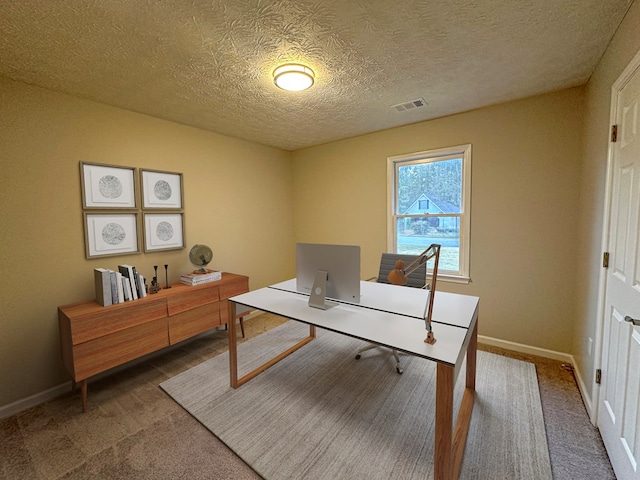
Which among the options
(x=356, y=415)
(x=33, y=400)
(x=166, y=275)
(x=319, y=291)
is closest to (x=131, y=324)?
(x=166, y=275)

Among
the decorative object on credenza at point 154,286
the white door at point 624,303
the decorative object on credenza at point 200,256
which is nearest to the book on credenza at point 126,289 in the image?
the decorative object on credenza at point 154,286

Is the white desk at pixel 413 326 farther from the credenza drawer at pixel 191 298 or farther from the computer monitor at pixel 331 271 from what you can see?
the credenza drawer at pixel 191 298

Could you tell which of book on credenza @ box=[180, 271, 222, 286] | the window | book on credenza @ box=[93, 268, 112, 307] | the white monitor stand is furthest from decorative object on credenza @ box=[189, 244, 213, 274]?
the window

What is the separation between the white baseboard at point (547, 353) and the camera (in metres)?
2.06

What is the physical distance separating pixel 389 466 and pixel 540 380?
5.51ft

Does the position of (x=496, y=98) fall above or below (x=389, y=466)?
above

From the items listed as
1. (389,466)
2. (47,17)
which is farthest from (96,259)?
(389,466)

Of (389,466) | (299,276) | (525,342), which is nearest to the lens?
(389,466)

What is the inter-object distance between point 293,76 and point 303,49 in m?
0.22

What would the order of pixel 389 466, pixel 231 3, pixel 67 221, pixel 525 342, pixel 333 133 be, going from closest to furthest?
1. pixel 231 3
2. pixel 389 466
3. pixel 67 221
4. pixel 525 342
5. pixel 333 133

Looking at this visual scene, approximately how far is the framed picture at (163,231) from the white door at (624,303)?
3.61m

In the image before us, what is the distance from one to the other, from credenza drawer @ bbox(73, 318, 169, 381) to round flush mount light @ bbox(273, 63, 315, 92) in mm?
2321

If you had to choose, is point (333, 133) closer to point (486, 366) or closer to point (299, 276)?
point (299, 276)

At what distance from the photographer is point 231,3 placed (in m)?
1.38
